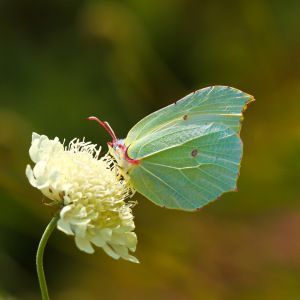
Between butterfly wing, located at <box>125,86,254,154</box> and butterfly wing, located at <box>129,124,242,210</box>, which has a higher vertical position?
butterfly wing, located at <box>125,86,254,154</box>

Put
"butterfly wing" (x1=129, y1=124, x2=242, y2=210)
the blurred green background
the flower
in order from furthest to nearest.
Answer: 1. the blurred green background
2. "butterfly wing" (x1=129, y1=124, x2=242, y2=210)
3. the flower

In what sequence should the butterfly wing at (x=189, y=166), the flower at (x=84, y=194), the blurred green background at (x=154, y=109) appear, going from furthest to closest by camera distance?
1. the blurred green background at (x=154, y=109)
2. the butterfly wing at (x=189, y=166)
3. the flower at (x=84, y=194)

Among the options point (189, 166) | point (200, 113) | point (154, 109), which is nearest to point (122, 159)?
point (189, 166)

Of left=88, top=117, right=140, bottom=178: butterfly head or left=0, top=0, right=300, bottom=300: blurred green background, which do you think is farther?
left=0, top=0, right=300, bottom=300: blurred green background

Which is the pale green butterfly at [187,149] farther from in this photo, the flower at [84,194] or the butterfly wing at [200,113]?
the flower at [84,194]

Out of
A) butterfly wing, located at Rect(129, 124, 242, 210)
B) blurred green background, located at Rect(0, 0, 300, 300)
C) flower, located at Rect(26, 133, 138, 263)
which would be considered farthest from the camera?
blurred green background, located at Rect(0, 0, 300, 300)

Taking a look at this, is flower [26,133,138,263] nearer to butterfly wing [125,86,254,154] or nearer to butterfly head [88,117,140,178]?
butterfly head [88,117,140,178]

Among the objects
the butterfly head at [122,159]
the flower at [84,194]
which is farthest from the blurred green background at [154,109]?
the flower at [84,194]

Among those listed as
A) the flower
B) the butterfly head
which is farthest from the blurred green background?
the flower
